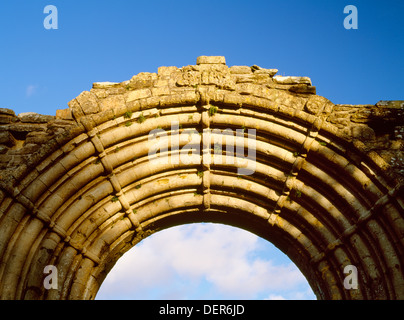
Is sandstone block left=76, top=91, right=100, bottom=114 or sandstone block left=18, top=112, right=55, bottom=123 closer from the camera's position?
sandstone block left=76, top=91, right=100, bottom=114

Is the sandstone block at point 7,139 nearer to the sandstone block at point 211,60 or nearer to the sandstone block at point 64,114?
the sandstone block at point 64,114

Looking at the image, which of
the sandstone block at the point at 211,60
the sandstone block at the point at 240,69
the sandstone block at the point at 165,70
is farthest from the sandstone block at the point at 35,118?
the sandstone block at the point at 240,69

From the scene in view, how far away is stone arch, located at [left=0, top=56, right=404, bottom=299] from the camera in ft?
21.1

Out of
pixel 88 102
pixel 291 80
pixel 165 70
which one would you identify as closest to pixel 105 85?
pixel 88 102

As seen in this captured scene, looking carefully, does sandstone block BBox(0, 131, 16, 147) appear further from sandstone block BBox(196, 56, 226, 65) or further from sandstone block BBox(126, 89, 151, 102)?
sandstone block BBox(196, 56, 226, 65)

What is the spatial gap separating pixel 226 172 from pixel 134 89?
7.20ft

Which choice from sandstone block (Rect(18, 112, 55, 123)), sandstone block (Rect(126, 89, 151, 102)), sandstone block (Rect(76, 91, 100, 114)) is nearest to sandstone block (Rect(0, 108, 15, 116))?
sandstone block (Rect(18, 112, 55, 123))

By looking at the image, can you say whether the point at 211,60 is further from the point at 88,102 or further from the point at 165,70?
the point at 88,102

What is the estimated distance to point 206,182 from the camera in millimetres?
7551

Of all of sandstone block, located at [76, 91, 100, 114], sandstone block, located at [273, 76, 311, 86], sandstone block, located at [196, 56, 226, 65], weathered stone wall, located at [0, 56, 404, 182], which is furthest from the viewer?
sandstone block, located at [196, 56, 226, 65]

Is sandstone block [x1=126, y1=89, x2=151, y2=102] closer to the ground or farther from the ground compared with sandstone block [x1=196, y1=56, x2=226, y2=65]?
closer to the ground

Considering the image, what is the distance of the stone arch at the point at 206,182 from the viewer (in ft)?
21.1

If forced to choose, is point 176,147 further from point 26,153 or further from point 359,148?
point 359,148
